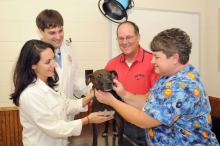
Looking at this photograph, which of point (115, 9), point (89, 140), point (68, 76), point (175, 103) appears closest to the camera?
point (175, 103)

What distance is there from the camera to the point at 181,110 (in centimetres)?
124

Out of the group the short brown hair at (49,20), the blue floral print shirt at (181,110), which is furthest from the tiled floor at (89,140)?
the short brown hair at (49,20)

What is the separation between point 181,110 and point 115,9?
83.9 inches

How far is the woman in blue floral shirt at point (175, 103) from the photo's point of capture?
1.25 metres

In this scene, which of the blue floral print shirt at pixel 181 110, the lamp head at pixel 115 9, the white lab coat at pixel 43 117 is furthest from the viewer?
the lamp head at pixel 115 9

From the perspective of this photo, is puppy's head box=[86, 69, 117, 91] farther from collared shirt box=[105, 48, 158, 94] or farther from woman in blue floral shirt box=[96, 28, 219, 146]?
collared shirt box=[105, 48, 158, 94]

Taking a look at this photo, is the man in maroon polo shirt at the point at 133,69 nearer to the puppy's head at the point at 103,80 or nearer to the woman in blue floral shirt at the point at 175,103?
the puppy's head at the point at 103,80

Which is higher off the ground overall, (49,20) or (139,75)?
(49,20)

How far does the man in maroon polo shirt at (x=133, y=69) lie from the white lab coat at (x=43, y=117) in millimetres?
511

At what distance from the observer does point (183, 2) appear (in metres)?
3.71

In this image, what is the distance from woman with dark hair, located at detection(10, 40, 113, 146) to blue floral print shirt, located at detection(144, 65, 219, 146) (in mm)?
524

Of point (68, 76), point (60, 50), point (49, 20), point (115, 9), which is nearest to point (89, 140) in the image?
point (68, 76)

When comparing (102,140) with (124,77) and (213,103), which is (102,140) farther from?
(213,103)

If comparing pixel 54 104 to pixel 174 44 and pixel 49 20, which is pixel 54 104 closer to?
pixel 49 20
